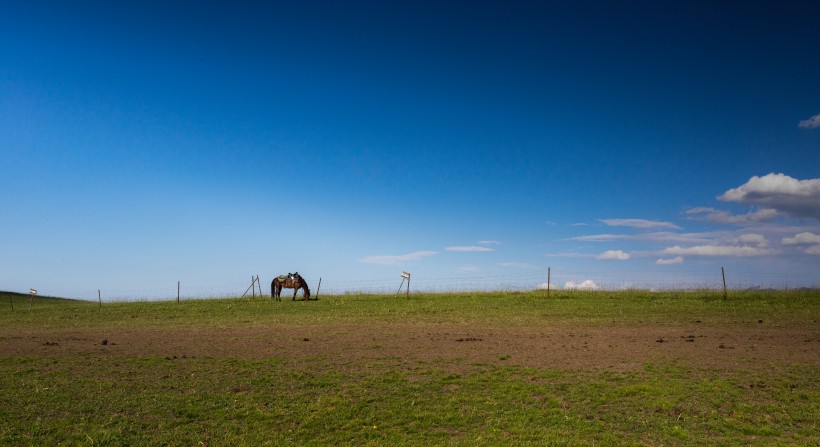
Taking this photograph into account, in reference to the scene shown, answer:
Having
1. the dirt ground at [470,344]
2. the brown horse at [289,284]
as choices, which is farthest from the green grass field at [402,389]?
the brown horse at [289,284]

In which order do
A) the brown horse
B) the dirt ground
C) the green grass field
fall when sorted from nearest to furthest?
the green grass field
the dirt ground
the brown horse

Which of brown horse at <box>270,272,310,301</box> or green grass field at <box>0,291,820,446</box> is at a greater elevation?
brown horse at <box>270,272,310,301</box>

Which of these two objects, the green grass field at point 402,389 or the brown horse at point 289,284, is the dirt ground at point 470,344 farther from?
the brown horse at point 289,284

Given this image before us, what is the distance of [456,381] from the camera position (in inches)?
465

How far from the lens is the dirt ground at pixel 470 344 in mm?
14008

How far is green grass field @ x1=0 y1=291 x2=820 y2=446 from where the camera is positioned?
8914mm

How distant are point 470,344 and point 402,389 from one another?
226 inches

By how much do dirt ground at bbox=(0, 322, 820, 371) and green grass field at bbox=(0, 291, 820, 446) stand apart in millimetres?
97

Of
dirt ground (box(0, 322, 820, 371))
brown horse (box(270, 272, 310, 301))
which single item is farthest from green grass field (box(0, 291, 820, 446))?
brown horse (box(270, 272, 310, 301))

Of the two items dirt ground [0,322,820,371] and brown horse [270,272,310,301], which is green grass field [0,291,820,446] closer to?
dirt ground [0,322,820,371]

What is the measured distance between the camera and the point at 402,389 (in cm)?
1127

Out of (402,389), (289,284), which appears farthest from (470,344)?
(289,284)

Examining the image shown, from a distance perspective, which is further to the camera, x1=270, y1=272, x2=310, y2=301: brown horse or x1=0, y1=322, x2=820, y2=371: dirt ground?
x1=270, y1=272, x2=310, y2=301: brown horse

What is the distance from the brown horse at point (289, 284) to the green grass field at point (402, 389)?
18.1 meters
